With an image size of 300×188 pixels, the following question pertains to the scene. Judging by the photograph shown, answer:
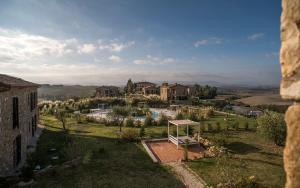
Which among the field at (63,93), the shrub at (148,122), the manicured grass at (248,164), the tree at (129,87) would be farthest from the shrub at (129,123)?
the tree at (129,87)

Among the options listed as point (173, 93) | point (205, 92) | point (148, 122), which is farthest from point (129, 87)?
point (148, 122)

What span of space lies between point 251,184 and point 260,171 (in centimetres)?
251

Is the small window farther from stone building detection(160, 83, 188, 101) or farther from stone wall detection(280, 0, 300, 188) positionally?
stone building detection(160, 83, 188, 101)

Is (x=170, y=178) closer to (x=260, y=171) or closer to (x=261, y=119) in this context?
(x=260, y=171)

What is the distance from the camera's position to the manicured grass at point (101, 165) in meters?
9.62

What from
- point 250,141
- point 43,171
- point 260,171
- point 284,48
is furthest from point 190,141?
point 284,48

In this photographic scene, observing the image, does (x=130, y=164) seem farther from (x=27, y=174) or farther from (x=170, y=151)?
(x=27, y=174)

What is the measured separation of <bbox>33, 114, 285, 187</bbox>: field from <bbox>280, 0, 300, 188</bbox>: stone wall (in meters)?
8.33

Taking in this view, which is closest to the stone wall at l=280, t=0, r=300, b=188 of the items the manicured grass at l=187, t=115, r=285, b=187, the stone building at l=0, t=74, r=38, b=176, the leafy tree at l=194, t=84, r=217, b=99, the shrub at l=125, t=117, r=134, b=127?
the manicured grass at l=187, t=115, r=285, b=187

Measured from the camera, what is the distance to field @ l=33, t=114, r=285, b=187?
969 cm

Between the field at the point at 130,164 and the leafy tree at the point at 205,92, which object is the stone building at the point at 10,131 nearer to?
the field at the point at 130,164

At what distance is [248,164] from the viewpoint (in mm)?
11867

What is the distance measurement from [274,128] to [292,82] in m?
15.5

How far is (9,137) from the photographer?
10719 millimetres
